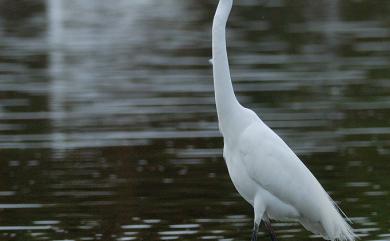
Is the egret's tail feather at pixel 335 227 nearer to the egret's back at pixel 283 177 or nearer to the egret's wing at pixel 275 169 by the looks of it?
the egret's back at pixel 283 177

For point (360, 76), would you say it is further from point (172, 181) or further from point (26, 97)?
point (172, 181)

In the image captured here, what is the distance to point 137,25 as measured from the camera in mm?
16531

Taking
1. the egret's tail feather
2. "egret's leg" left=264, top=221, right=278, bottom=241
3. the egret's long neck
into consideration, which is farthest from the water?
the egret's long neck

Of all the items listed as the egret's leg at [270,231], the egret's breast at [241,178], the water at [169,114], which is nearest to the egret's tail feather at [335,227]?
the egret's leg at [270,231]

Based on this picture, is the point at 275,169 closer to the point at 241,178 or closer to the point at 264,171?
the point at 264,171

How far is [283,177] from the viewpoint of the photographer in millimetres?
6207

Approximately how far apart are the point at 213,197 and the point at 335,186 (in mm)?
896

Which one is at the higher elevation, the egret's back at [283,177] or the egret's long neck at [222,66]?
the egret's long neck at [222,66]

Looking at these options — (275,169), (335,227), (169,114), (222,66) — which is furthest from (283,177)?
(169,114)

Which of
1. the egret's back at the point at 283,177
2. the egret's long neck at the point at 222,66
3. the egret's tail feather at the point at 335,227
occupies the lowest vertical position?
the egret's tail feather at the point at 335,227

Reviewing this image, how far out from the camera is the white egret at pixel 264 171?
6.20m

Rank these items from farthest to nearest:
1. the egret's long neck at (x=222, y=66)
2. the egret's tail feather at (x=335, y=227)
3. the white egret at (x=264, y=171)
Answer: the egret's tail feather at (x=335, y=227) < the white egret at (x=264, y=171) < the egret's long neck at (x=222, y=66)

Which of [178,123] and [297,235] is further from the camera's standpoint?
[178,123]

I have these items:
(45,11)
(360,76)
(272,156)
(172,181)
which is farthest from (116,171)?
(45,11)
